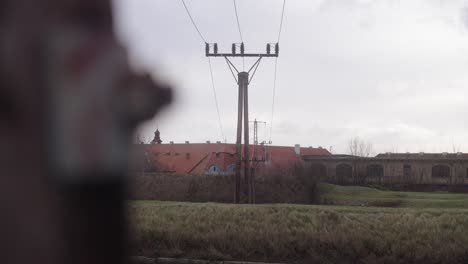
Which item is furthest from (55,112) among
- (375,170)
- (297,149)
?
(297,149)

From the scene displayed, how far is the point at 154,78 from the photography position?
0.96 m

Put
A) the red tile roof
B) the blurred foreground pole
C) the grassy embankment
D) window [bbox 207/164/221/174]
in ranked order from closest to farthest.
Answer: the blurred foreground pole
the grassy embankment
window [bbox 207/164/221/174]
the red tile roof

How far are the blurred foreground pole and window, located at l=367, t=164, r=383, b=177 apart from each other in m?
70.8

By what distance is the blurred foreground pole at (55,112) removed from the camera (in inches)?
38.3

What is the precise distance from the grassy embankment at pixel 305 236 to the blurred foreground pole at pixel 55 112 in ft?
29.9

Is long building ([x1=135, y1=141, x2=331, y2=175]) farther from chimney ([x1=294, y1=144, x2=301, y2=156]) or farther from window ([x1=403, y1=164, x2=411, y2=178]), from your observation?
window ([x1=403, y1=164, x2=411, y2=178])

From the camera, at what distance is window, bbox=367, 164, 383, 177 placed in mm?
69975

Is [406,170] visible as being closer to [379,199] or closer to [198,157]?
[198,157]

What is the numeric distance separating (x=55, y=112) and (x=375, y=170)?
73.4m

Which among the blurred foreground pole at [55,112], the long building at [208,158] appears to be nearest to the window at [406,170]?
the long building at [208,158]

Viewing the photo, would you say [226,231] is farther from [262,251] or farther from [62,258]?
[62,258]

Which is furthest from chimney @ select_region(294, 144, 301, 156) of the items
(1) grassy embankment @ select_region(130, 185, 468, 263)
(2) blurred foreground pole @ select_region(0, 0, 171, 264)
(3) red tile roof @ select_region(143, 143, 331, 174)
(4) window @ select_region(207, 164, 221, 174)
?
(2) blurred foreground pole @ select_region(0, 0, 171, 264)

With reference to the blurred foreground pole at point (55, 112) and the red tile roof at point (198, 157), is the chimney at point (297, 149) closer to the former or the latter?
the red tile roof at point (198, 157)

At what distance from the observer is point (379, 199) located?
1681 inches
